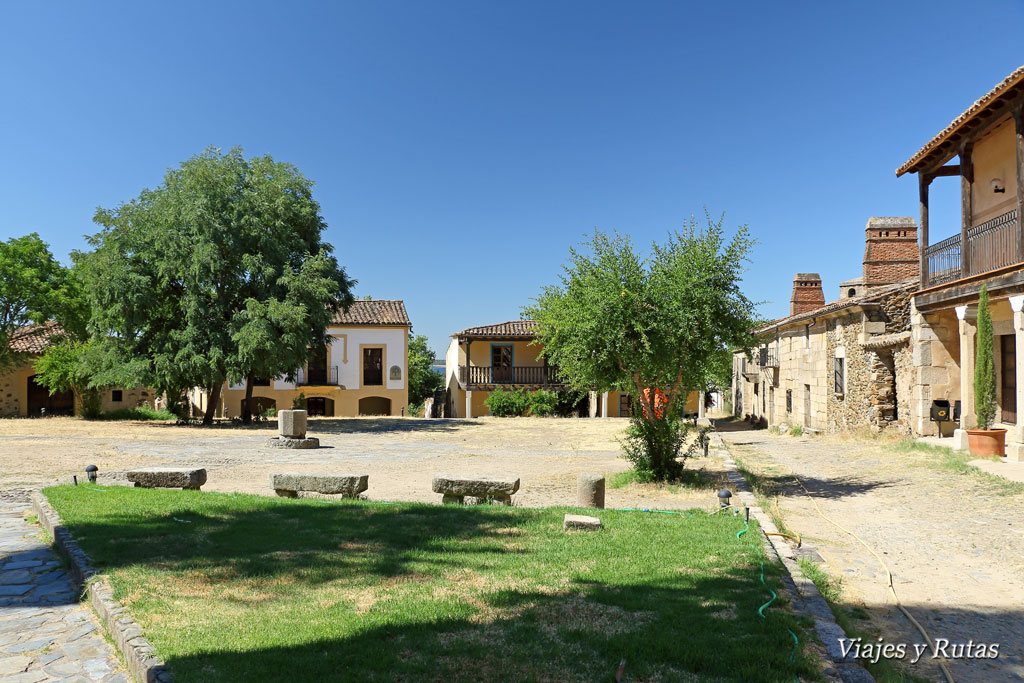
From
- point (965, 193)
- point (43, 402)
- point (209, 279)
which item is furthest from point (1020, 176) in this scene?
point (43, 402)

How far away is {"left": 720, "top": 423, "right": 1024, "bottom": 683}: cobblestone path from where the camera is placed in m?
4.57

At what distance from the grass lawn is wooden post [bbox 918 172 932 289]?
12271mm

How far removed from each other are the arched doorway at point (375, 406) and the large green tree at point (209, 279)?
11.4 metres

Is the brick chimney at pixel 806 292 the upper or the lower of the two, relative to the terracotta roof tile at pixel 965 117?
lower

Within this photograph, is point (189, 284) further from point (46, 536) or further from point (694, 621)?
point (694, 621)

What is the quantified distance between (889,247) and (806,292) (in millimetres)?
6876

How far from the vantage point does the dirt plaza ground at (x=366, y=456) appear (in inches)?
391

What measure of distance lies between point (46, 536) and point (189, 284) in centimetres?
1527

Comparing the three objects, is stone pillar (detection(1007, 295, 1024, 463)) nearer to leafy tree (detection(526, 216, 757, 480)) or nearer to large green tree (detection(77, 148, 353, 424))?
leafy tree (detection(526, 216, 757, 480))

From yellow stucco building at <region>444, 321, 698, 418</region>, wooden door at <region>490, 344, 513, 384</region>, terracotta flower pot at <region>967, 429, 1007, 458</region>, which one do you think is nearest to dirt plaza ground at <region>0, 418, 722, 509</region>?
terracotta flower pot at <region>967, 429, 1007, 458</region>

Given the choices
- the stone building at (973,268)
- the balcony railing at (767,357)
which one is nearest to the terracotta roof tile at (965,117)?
the stone building at (973,268)

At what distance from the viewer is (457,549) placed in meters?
5.67

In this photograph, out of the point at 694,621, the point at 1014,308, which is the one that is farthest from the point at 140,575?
the point at 1014,308

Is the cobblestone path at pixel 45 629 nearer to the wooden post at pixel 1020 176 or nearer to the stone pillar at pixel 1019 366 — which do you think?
the stone pillar at pixel 1019 366
